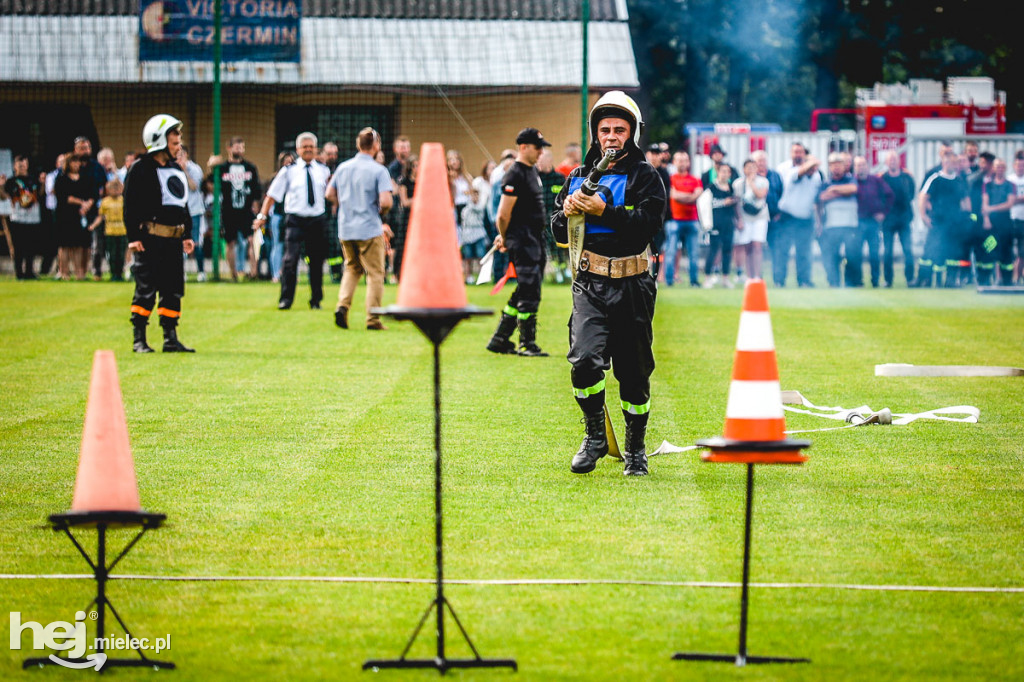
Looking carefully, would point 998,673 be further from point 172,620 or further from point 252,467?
point 252,467

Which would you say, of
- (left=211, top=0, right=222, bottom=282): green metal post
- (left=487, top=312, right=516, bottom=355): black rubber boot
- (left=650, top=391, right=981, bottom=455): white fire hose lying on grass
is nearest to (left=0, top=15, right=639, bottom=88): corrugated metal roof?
(left=211, top=0, right=222, bottom=282): green metal post

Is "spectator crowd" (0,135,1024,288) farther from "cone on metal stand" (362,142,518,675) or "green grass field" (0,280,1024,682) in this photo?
"cone on metal stand" (362,142,518,675)

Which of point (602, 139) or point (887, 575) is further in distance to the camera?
point (602, 139)

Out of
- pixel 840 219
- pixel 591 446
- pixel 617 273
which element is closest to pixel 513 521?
pixel 591 446

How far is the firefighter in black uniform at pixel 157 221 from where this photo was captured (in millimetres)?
12688

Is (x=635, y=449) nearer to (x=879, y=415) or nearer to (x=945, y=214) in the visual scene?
(x=879, y=415)

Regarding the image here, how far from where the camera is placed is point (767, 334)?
4.95m

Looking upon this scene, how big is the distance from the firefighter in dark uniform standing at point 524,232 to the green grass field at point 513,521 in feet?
1.64

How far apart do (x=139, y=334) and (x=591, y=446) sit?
258 inches

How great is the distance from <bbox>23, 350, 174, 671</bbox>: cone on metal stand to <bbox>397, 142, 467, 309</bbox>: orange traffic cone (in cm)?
101

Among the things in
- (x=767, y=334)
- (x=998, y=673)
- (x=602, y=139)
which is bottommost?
(x=998, y=673)

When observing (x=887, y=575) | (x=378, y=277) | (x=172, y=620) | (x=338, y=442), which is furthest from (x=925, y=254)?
(x=172, y=620)

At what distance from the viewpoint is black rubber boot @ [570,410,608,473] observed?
7.80m

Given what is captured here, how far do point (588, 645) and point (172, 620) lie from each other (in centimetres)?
145
